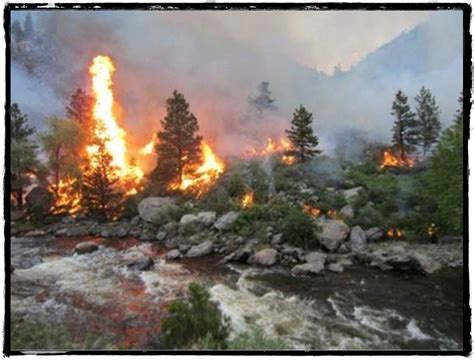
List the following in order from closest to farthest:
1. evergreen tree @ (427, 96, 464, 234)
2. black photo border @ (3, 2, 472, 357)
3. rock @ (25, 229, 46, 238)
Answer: black photo border @ (3, 2, 472, 357)
evergreen tree @ (427, 96, 464, 234)
rock @ (25, 229, 46, 238)

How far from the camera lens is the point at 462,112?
6.46 metres

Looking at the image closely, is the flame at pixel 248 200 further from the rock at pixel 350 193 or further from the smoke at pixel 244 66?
the rock at pixel 350 193

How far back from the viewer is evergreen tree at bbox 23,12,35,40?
652 cm

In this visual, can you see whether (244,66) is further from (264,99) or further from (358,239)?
(358,239)

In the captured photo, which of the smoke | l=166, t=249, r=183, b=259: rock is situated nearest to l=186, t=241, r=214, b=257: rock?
l=166, t=249, r=183, b=259: rock

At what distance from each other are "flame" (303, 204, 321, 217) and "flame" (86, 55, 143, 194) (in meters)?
3.16

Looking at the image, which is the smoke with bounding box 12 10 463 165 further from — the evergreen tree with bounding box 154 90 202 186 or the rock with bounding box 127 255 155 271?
the rock with bounding box 127 255 155 271

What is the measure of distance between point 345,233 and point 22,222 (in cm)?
555

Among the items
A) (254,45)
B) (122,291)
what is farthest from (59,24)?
(122,291)

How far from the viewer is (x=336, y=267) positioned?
7.33 m

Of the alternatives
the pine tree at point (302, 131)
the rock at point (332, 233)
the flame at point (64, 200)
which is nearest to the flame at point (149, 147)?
the flame at point (64, 200)

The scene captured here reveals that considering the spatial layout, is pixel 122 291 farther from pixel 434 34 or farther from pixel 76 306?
pixel 434 34

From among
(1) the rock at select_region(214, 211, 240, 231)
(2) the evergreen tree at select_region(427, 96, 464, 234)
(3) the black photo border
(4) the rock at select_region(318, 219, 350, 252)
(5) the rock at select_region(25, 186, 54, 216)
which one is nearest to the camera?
(3) the black photo border

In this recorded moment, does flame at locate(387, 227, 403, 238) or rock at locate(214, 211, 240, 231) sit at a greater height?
rock at locate(214, 211, 240, 231)
